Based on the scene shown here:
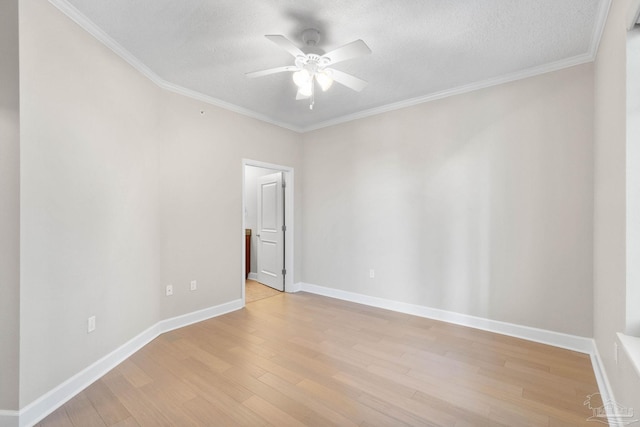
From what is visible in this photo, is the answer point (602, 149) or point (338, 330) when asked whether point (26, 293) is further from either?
point (602, 149)

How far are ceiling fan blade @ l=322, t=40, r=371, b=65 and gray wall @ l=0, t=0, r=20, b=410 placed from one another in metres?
1.89

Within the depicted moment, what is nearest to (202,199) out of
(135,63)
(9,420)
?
(135,63)

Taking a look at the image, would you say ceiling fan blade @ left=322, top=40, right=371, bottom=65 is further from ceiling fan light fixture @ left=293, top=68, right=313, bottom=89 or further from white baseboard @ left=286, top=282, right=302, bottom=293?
white baseboard @ left=286, top=282, right=302, bottom=293

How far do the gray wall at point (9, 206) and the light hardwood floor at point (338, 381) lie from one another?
44 centimetres

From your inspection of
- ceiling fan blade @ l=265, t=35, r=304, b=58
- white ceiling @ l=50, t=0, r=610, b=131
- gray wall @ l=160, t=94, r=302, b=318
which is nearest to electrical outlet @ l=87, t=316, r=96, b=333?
gray wall @ l=160, t=94, r=302, b=318

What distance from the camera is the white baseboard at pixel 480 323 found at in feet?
8.55

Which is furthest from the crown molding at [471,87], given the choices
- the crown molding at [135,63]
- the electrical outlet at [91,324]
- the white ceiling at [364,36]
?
the electrical outlet at [91,324]

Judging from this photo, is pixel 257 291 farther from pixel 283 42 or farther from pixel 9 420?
pixel 283 42

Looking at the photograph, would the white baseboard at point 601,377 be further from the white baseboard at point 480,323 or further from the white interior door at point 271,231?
the white interior door at point 271,231

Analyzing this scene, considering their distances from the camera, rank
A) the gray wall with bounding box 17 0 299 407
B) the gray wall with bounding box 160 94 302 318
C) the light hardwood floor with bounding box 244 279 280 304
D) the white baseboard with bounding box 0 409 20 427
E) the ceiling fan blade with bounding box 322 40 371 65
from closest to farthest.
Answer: the white baseboard with bounding box 0 409 20 427 < the gray wall with bounding box 17 0 299 407 < the ceiling fan blade with bounding box 322 40 371 65 < the gray wall with bounding box 160 94 302 318 < the light hardwood floor with bounding box 244 279 280 304

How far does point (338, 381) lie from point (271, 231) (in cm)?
307

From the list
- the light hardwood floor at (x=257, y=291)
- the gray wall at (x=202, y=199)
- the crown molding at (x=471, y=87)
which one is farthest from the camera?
the light hardwood floor at (x=257, y=291)

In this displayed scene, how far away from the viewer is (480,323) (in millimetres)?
3104

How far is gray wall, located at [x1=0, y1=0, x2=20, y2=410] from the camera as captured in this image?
166 centimetres
